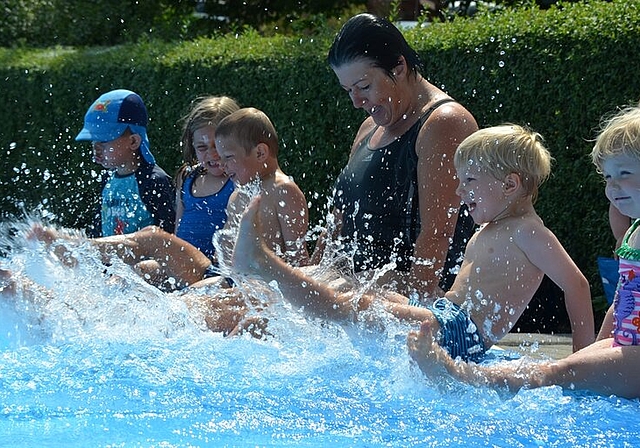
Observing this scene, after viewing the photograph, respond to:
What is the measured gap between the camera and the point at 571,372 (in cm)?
359

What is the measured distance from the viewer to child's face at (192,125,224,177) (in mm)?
5672

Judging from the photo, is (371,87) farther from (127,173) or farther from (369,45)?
(127,173)

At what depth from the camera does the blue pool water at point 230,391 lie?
3125 millimetres

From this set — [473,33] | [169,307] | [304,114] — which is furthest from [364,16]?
[304,114]

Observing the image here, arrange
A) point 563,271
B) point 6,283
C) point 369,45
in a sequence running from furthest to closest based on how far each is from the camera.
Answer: point 6,283, point 369,45, point 563,271

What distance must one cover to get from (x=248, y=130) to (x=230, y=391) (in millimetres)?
1831

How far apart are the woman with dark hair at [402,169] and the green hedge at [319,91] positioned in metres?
1.85

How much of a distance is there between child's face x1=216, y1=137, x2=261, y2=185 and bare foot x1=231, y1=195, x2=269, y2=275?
1340 mm

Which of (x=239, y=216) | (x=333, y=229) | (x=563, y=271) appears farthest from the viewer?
(x=239, y=216)

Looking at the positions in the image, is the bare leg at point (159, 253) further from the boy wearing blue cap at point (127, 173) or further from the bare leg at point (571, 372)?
the bare leg at point (571, 372)

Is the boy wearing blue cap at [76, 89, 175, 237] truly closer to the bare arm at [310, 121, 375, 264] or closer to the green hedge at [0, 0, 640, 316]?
the bare arm at [310, 121, 375, 264]

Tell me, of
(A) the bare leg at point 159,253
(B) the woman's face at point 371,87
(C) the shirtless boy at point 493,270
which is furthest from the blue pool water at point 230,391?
(B) the woman's face at point 371,87

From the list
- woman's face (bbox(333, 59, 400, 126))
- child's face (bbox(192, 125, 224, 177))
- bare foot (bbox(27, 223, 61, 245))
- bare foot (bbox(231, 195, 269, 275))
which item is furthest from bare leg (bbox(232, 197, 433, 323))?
child's face (bbox(192, 125, 224, 177))

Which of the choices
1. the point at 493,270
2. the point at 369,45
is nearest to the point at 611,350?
the point at 493,270
